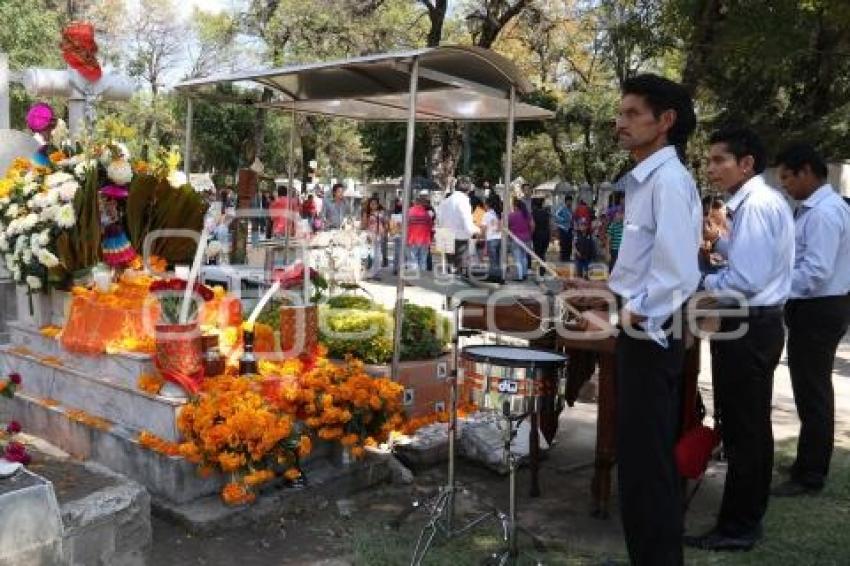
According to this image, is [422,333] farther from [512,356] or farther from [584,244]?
[584,244]

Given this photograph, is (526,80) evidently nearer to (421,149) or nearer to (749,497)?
(749,497)

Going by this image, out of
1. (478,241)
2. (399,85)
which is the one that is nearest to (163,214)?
(399,85)

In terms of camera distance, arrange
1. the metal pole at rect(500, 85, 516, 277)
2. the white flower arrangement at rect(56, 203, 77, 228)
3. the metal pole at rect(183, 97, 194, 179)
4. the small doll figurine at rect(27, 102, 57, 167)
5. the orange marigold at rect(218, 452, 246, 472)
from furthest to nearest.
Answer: the metal pole at rect(183, 97, 194, 179) < the small doll figurine at rect(27, 102, 57, 167) < the metal pole at rect(500, 85, 516, 277) < the white flower arrangement at rect(56, 203, 77, 228) < the orange marigold at rect(218, 452, 246, 472)

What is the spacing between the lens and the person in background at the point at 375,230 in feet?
56.0

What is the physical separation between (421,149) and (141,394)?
2399cm

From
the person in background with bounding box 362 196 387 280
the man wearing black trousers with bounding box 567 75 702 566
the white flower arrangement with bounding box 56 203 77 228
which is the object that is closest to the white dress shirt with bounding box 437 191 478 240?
the person in background with bounding box 362 196 387 280

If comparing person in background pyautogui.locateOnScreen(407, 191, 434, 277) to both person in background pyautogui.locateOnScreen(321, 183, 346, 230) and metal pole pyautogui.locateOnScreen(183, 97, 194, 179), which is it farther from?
metal pole pyautogui.locateOnScreen(183, 97, 194, 179)

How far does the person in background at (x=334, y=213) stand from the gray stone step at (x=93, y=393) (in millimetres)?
12026

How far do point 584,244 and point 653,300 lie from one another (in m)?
15.5

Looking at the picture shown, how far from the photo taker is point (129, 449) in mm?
4703

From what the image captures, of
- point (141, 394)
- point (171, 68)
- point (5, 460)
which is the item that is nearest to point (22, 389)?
point (141, 394)

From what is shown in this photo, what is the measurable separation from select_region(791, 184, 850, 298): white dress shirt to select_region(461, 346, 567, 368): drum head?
172 cm

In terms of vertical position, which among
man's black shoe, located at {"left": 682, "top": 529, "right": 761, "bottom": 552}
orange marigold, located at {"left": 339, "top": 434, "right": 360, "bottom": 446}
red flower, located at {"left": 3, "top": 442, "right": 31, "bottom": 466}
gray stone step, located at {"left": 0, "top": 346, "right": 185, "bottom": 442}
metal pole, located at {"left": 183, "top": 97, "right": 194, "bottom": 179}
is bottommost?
man's black shoe, located at {"left": 682, "top": 529, "right": 761, "bottom": 552}

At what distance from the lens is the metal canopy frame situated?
5.11 metres
